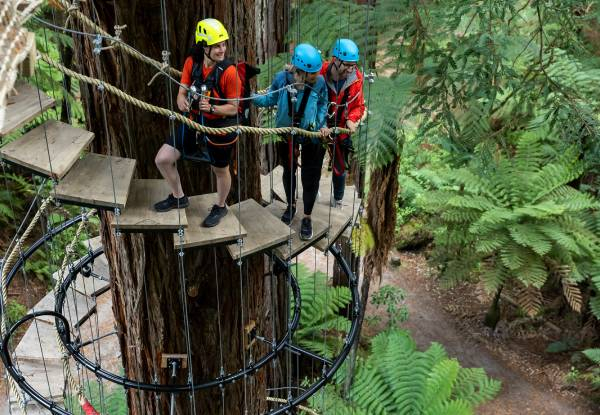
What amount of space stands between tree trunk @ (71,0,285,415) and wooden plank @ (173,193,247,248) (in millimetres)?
273

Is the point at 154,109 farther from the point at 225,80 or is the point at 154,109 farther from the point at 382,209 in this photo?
the point at 382,209

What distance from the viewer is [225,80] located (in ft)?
7.30

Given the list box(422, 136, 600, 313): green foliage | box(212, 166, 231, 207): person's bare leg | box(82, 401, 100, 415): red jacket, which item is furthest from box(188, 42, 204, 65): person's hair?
box(422, 136, 600, 313): green foliage

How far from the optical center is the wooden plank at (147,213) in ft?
6.49

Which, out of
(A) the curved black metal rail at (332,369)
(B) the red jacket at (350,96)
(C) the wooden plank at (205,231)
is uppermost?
(B) the red jacket at (350,96)

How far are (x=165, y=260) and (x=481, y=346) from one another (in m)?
6.01

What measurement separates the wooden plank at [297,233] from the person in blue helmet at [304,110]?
27 millimetres

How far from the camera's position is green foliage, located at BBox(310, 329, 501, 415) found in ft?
19.1

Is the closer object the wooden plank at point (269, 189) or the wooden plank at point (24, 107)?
the wooden plank at point (24, 107)

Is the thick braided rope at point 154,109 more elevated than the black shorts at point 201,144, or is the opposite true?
the thick braided rope at point 154,109

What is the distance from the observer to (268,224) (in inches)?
95.3

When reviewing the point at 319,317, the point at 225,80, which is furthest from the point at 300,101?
the point at 319,317

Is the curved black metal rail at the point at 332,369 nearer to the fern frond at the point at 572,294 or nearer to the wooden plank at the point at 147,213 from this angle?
the wooden plank at the point at 147,213

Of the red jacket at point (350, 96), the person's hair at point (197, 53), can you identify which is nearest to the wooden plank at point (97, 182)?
the person's hair at point (197, 53)
